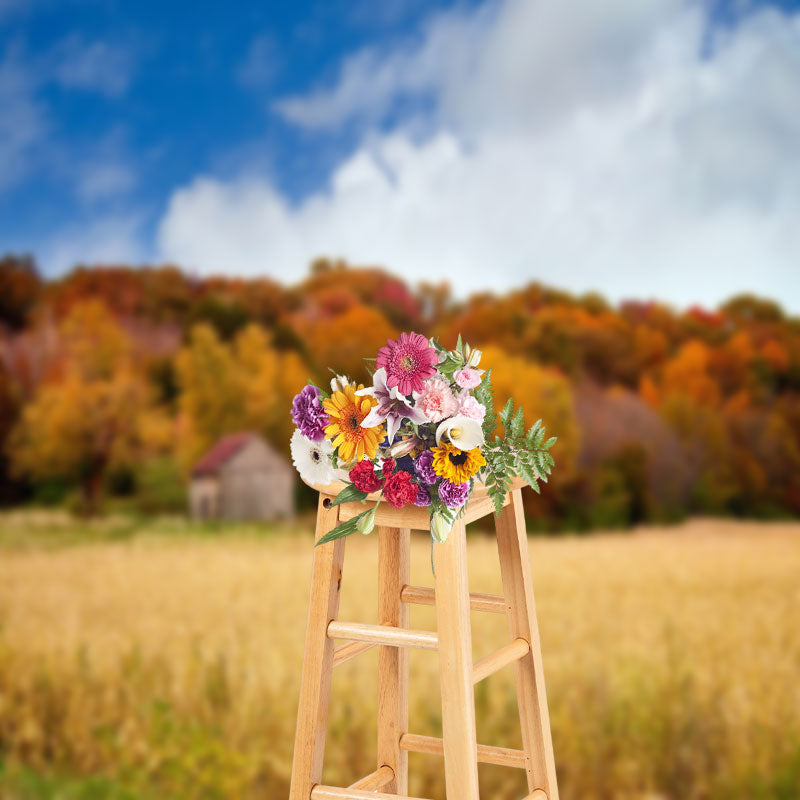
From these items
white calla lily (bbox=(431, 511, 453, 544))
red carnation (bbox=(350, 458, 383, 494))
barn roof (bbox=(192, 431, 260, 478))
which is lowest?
white calla lily (bbox=(431, 511, 453, 544))

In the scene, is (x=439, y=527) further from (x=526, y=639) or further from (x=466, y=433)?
(x=526, y=639)

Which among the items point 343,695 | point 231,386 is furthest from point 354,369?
point 343,695

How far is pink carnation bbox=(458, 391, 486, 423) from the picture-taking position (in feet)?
7.47

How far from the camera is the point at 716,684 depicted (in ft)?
15.9

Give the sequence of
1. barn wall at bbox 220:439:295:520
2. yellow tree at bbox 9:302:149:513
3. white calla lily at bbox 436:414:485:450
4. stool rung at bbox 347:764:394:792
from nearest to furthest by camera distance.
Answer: white calla lily at bbox 436:414:485:450 → stool rung at bbox 347:764:394:792 → barn wall at bbox 220:439:295:520 → yellow tree at bbox 9:302:149:513

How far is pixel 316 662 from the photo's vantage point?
2525 mm

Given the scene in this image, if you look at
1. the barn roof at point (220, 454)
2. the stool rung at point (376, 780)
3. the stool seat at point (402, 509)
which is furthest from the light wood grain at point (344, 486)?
the barn roof at point (220, 454)

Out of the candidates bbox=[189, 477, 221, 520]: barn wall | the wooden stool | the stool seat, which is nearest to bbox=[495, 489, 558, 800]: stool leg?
the wooden stool

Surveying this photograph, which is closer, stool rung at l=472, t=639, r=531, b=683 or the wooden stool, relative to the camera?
the wooden stool

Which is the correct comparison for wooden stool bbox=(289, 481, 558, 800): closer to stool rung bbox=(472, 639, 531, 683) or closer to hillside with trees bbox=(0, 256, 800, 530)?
stool rung bbox=(472, 639, 531, 683)

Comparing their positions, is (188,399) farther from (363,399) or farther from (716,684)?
(363,399)

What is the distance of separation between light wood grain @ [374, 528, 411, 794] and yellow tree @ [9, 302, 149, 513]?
927 centimetres

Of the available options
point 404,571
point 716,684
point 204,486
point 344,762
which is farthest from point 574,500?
point 404,571

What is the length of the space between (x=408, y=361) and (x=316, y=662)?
0.92 m
